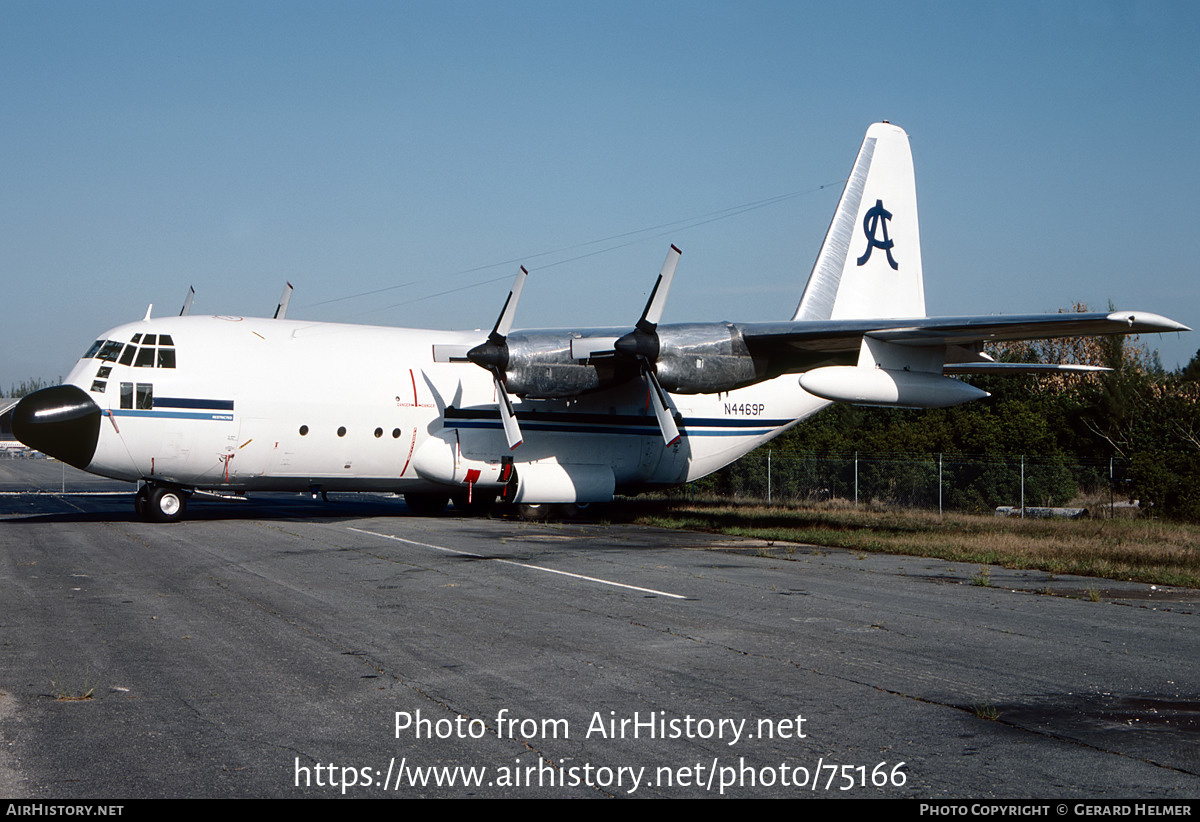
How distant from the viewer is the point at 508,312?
2075 cm

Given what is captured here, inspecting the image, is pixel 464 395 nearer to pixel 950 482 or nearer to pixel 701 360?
pixel 701 360

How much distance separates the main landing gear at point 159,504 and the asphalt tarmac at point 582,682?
6.59 metres

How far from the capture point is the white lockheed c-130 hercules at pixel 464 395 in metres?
18.8

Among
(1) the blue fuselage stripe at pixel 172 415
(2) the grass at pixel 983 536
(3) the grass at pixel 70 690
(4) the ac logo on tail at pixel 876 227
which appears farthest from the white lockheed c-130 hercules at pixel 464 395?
(3) the grass at pixel 70 690

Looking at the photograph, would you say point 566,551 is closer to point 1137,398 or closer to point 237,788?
point 237,788

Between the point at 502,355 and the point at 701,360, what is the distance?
407cm

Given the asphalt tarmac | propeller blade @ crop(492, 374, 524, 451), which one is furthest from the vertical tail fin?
the asphalt tarmac

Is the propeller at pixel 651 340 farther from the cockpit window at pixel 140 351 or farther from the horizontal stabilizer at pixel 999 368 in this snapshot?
the cockpit window at pixel 140 351

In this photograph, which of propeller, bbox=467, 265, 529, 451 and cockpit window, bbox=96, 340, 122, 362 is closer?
cockpit window, bbox=96, 340, 122, 362

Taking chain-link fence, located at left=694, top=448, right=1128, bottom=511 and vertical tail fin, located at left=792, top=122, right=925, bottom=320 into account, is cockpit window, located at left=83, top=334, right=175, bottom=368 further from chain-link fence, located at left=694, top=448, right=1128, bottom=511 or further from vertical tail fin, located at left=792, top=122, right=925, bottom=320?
chain-link fence, located at left=694, top=448, right=1128, bottom=511

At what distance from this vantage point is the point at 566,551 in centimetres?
1616

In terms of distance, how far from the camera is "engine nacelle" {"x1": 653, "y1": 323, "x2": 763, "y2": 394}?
2050cm

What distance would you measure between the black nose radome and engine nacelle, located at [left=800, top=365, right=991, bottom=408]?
13.1 meters

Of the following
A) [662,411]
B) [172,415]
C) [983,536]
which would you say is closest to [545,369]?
[662,411]
